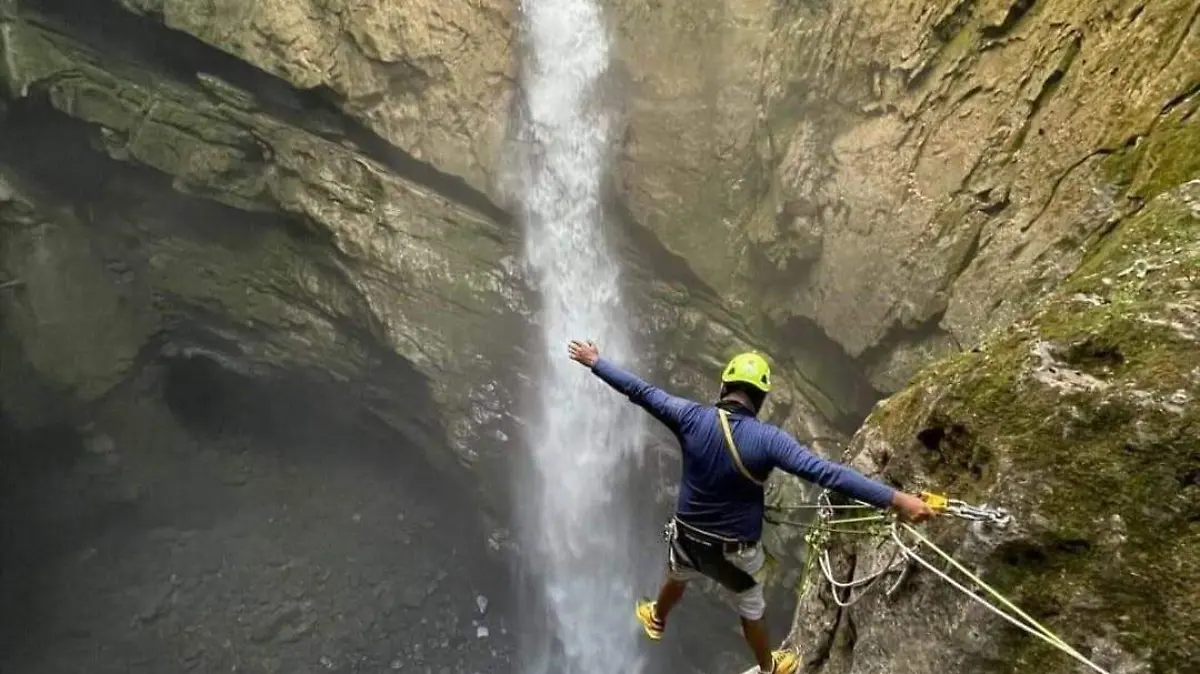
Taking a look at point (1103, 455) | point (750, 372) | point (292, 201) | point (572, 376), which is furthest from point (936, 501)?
point (292, 201)

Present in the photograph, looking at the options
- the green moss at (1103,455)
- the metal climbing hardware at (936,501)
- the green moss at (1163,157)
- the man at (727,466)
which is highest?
the green moss at (1163,157)

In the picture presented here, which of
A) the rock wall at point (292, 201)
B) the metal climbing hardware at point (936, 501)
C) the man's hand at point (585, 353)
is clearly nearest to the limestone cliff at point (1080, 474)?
the metal climbing hardware at point (936, 501)

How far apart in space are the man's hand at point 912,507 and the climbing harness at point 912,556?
4 centimetres

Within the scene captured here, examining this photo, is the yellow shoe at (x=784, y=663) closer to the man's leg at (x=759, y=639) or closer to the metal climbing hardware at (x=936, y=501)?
the man's leg at (x=759, y=639)

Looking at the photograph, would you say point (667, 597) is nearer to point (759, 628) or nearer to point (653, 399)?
point (759, 628)

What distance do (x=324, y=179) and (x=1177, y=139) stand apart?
13.8m

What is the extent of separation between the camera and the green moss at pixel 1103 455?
10.9 feet

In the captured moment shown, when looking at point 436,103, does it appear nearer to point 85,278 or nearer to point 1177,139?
point 85,278

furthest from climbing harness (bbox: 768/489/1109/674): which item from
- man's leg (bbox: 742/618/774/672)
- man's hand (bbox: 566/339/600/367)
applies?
man's hand (bbox: 566/339/600/367)

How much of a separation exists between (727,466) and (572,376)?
40.4 ft

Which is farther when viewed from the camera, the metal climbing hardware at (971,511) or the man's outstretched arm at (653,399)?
the man's outstretched arm at (653,399)

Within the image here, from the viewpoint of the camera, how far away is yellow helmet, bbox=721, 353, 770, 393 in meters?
4.39

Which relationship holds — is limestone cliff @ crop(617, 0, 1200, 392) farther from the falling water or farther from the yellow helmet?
the yellow helmet

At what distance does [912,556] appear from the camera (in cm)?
394
